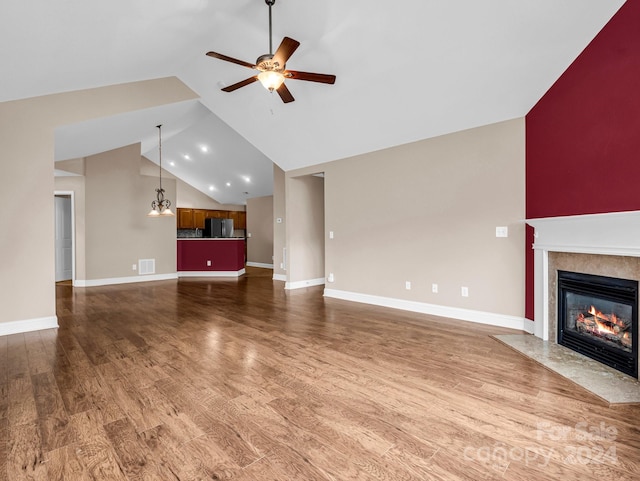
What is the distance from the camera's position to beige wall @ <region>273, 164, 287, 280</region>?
308 inches

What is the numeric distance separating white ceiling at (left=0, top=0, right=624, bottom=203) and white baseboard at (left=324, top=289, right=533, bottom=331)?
2307mm

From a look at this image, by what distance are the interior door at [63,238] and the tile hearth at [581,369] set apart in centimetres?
924

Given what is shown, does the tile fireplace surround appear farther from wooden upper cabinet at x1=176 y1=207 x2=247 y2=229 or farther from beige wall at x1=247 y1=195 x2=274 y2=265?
wooden upper cabinet at x1=176 y1=207 x2=247 y2=229

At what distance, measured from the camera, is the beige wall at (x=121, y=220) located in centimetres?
723

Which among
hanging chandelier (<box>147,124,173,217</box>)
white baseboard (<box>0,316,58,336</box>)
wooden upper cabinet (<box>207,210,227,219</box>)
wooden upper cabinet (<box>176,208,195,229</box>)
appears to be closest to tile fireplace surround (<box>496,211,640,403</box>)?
white baseboard (<box>0,316,58,336</box>)

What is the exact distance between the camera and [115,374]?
259cm

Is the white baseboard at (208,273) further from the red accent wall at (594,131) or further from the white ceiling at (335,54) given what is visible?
the red accent wall at (594,131)

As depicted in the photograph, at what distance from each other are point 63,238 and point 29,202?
485 centimetres

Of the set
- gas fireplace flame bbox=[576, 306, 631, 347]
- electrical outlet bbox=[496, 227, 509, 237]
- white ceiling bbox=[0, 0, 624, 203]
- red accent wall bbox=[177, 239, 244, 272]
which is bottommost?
gas fireplace flame bbox=[576, 306, 631, 347]

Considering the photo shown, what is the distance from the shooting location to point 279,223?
794 cm

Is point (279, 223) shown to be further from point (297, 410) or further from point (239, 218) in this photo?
point (297, 410)

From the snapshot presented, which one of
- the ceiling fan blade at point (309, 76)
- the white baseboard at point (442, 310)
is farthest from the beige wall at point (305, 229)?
the ceiling fan blade at point (309, 76)

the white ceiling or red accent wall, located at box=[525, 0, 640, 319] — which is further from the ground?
the white ceiling

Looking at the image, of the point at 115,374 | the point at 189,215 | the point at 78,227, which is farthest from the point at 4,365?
the point at 189,215
